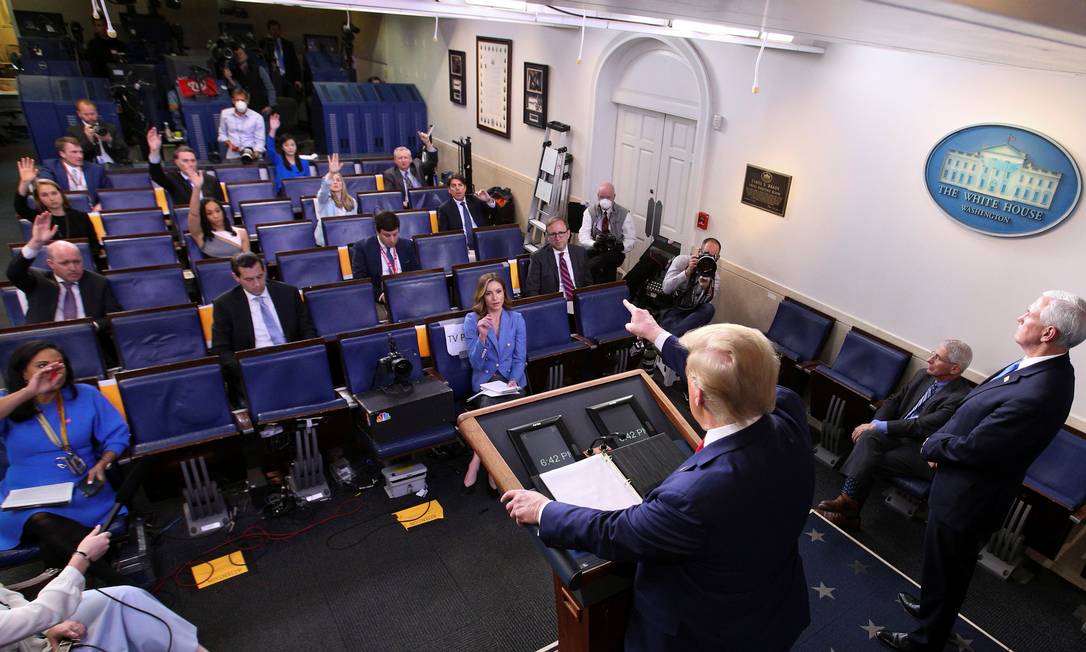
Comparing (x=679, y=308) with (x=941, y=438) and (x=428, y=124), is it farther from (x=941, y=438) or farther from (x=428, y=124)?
(x=428, y=124)

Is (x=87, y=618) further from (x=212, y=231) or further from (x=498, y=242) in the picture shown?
(x=498, y=242)

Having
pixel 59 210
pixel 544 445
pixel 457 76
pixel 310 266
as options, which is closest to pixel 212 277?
pixel 310 266

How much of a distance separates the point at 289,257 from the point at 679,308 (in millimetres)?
3539

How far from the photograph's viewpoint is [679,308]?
554 cm

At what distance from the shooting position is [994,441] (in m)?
2.46

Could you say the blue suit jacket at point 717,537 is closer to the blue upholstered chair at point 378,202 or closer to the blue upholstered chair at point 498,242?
the blue upholstered chair at point 498,242

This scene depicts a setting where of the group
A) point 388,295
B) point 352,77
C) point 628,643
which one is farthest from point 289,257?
point 352,77

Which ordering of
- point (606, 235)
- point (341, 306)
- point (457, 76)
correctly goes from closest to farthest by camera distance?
point (341, 306), point (606, 235), point (457, 76)

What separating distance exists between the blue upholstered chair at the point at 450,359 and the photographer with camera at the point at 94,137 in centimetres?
676

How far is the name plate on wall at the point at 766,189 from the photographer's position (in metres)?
5.40

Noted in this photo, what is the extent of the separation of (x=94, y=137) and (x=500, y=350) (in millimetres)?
7573

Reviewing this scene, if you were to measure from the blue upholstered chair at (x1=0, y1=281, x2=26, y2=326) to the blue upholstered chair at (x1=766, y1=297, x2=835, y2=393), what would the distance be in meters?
5.91

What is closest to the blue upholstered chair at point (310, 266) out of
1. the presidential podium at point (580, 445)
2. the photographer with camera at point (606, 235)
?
the photographer with camera at point (606, 235)

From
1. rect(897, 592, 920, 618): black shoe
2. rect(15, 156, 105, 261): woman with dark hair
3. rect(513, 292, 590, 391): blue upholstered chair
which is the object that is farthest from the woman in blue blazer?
rect(15, 156, 105, 261): woman with dark hair
